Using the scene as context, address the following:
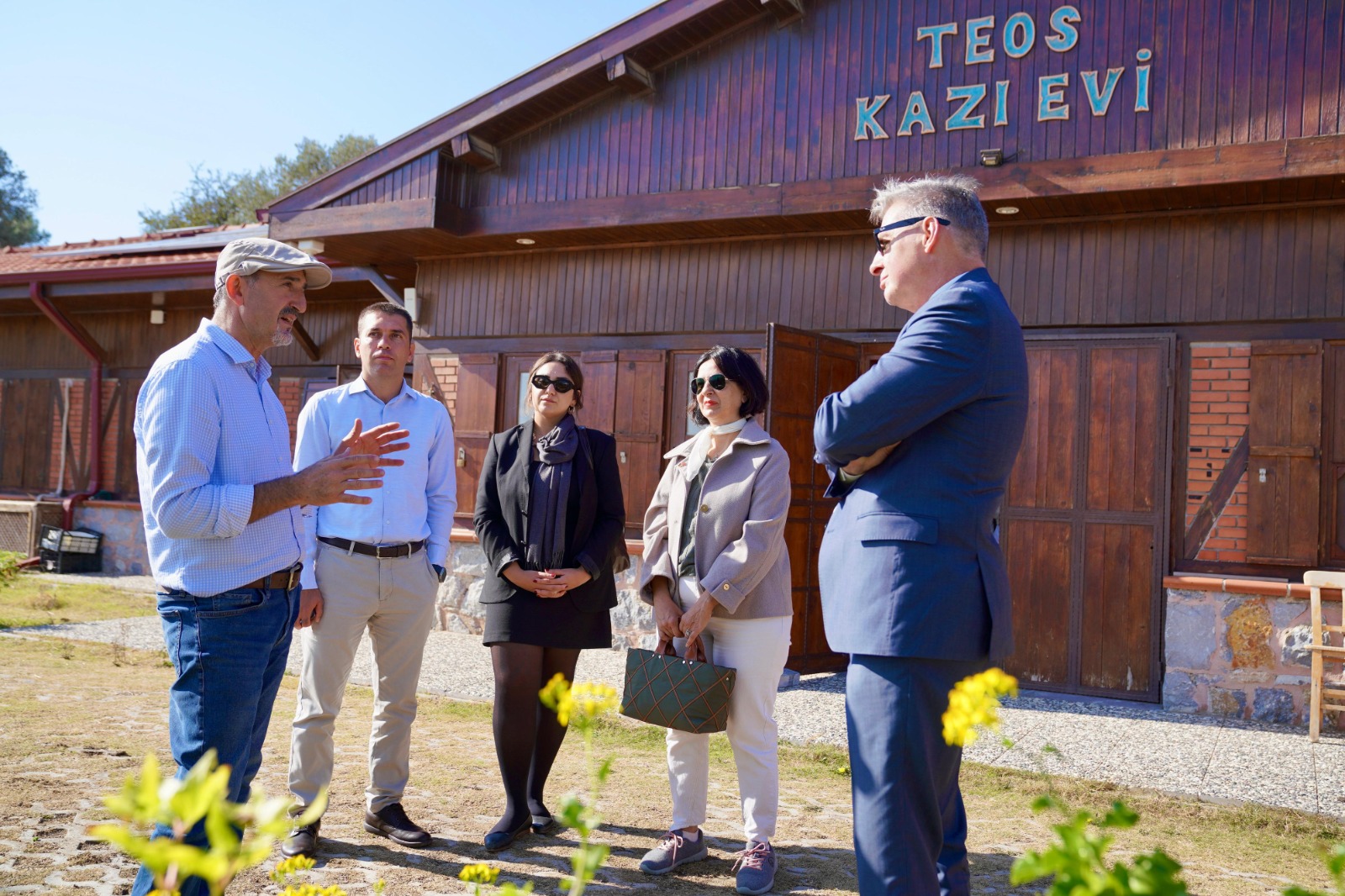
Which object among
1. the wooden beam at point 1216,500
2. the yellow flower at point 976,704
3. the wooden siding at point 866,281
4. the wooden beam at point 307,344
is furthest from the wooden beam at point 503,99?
the yellow flower at point 976,704

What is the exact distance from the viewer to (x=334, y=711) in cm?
398

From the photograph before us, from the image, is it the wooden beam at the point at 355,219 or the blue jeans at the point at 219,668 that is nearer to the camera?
the blue jeans at the point at 219,668

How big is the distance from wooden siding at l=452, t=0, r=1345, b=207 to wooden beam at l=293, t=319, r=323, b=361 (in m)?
3.69

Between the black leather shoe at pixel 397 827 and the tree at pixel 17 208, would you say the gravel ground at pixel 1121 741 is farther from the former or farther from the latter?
the tree at pixel 17 208

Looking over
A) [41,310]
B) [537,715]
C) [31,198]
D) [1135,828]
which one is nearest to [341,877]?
[537,715]

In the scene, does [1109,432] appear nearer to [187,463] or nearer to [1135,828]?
[1135,828]

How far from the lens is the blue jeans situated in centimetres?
265

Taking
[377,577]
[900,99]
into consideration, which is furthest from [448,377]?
[377,577]

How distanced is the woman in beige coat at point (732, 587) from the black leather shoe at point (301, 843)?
118 centimetres

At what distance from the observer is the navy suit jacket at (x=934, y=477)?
228 cm

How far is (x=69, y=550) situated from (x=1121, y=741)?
1222 cm

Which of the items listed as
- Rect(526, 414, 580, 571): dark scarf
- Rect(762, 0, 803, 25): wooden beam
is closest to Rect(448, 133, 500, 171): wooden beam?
Rect(762, 0, 803, 25): wooden beam

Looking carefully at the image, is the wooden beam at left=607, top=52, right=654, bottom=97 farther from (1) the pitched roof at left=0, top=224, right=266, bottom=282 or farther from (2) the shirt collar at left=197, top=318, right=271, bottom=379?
(2) the shirt collar at left=197, top=318, right=271, bottom=379

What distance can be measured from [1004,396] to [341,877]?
8.86 feet
